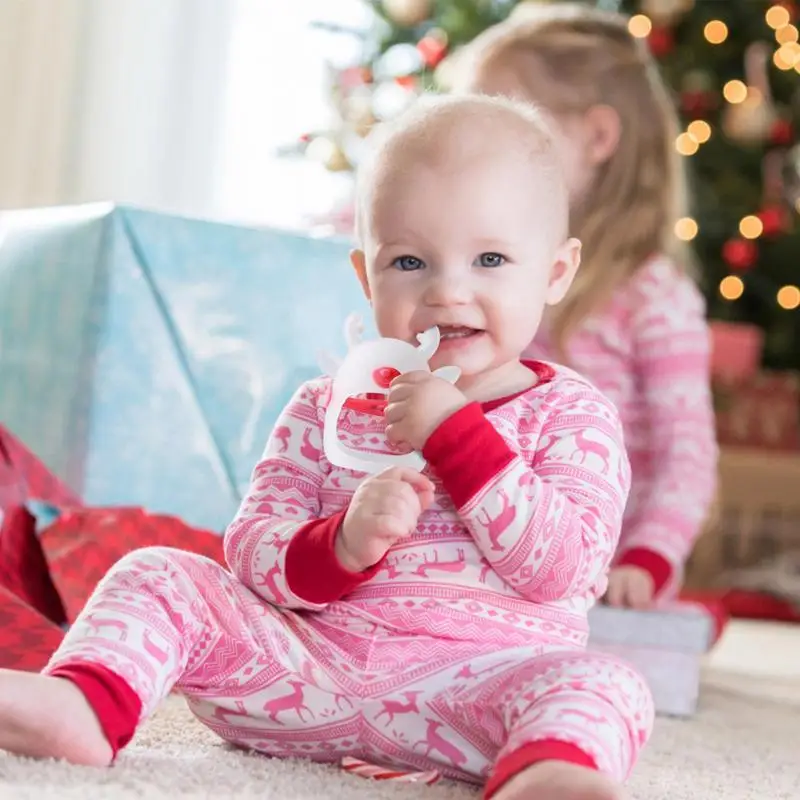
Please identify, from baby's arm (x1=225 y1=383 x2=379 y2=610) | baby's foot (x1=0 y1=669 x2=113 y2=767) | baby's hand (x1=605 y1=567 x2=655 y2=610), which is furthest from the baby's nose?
baby's hand (x1=605 y1=567 x2=655 y2=610)

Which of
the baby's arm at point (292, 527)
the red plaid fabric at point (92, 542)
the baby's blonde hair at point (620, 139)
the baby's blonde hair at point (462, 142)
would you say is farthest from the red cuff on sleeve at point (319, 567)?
the baby's blonde hair at point (620, 139)

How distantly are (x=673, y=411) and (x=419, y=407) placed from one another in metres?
0.80

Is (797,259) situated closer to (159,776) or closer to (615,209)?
(615,209)

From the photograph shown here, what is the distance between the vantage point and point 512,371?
1.01 metres

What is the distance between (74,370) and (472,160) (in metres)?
0.65

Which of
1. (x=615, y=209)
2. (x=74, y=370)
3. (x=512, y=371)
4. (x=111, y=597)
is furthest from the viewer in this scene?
(x=615, y=209)

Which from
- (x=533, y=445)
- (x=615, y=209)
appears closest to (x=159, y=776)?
(x=533, y=445)

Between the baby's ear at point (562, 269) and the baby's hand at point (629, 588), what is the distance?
522 mm

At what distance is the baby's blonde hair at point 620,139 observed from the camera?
5.50 feet

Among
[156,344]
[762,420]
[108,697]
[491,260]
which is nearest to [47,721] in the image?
[108,697]

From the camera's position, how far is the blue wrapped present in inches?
56.8

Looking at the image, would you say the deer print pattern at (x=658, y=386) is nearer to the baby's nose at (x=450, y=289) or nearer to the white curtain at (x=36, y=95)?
the baby's nose at (x=450, y=289)

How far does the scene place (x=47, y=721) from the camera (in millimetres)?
778

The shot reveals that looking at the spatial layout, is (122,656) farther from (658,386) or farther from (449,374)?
(658,386)
